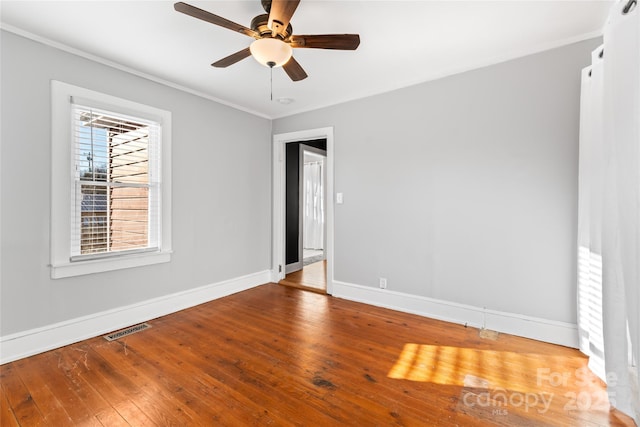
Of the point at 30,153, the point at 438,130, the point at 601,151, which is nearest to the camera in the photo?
the point at 601,151

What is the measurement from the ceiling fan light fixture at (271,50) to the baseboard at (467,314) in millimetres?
2615

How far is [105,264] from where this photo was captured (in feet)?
9.10

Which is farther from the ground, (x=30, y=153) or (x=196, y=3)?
(x=196, y=3)

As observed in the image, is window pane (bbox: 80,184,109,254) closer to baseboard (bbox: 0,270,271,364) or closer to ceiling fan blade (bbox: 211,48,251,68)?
baseboard (bbox: 0,270,271,364)

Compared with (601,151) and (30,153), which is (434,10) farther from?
(30,153)

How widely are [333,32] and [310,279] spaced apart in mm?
3394

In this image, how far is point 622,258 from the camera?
59.6 inches

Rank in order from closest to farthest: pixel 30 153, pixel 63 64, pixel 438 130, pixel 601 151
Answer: pixel 601 151
pixel 30 153
pixel 63 64
pixel 438 130

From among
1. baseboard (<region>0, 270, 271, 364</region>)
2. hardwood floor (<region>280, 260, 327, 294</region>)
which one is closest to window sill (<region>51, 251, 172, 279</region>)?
baseboard (<region>0, 270, 271, 364</region>)


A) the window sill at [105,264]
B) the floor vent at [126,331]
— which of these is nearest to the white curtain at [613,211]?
the floor vent at [126,331]

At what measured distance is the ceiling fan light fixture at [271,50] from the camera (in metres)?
1.88

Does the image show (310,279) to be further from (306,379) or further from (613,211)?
(613,211)

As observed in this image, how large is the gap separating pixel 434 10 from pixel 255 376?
9.13 feet

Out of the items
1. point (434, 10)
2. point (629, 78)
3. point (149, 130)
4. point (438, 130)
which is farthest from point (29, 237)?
point (629, 78)
